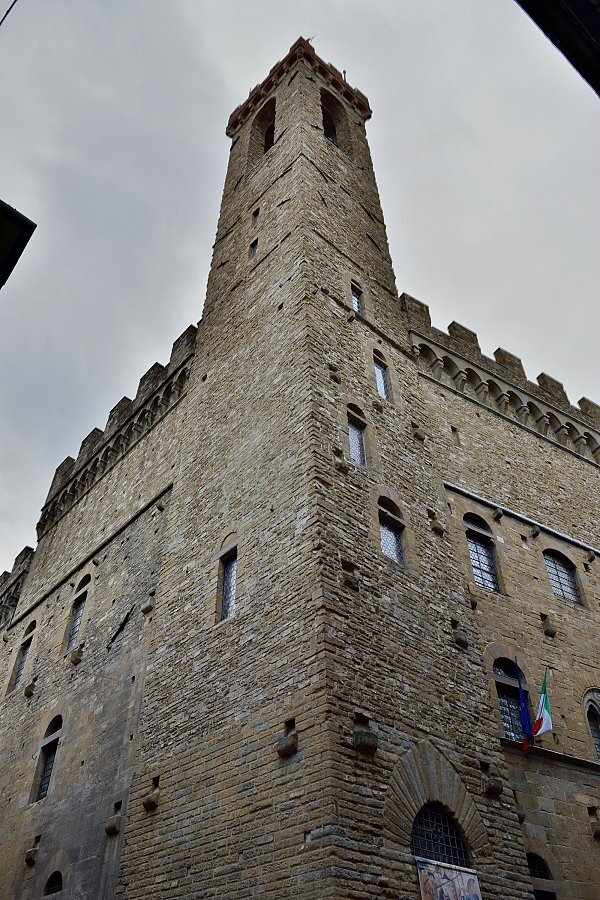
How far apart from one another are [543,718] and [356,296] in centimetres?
753

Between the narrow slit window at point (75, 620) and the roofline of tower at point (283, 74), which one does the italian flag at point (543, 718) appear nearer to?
the narrow slit window at point (75, 620)

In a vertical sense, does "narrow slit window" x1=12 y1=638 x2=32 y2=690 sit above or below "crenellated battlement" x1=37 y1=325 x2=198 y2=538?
below

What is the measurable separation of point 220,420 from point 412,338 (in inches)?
188

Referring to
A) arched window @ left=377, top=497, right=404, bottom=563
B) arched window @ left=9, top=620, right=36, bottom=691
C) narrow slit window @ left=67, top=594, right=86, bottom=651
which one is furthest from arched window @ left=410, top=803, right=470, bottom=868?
arched window @ left=9, top=620, right=36, bottom=691

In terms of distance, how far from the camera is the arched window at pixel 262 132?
18594 millimetres

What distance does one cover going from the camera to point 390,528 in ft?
33.6

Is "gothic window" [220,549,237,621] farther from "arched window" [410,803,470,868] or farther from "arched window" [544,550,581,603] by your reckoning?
"arched window" [544,550,581,603]

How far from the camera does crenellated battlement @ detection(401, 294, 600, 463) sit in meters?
15.3

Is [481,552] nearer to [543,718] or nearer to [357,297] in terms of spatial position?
[543,718]

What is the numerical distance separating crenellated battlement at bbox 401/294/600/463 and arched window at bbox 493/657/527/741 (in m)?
6.11

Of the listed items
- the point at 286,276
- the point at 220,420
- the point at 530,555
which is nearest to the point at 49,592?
the point at 220,420

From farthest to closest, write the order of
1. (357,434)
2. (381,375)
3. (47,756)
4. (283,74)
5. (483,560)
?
(283,74)
(47,756)
(381,375)
(483,560)
(357,434)

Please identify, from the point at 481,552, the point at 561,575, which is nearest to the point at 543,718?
the point at 481,552

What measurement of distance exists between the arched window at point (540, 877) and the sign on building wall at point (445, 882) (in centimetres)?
174
